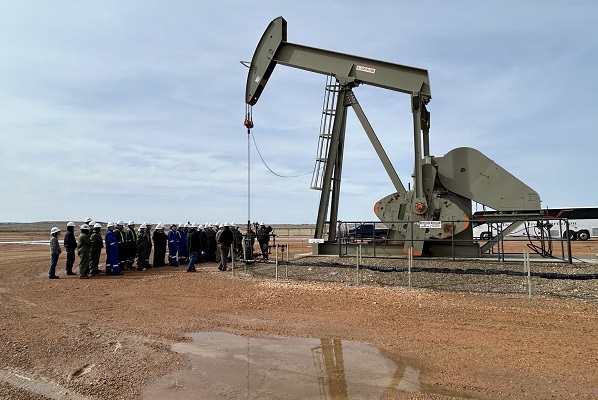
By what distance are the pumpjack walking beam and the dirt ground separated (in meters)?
5.05

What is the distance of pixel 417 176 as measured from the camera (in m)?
13.8

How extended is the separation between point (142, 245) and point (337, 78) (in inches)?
351

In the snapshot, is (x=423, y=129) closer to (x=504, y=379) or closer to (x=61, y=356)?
(x=504, y=379)

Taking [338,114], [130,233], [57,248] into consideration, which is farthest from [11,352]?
[338,114]

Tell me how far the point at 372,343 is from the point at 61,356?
3905mm

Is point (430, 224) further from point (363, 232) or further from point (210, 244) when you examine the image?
A: point (210, 244)

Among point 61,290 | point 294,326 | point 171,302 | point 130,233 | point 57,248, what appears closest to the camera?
point 294,326

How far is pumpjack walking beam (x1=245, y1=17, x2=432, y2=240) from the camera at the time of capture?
45.5 feet

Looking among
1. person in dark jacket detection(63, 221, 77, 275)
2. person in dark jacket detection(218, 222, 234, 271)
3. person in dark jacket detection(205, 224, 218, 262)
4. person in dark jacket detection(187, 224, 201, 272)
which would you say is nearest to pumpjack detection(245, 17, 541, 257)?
person in dark jacket detection(218, 222, 234, 271)

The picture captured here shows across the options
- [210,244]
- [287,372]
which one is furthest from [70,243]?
[287,372]

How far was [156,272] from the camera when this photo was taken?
14.6 m

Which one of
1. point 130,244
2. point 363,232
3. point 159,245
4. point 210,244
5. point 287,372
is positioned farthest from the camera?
point 363,232

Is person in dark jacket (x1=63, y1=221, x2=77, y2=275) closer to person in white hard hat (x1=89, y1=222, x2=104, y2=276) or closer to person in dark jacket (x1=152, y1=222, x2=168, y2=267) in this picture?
person in white hard hat (x1=89, y1=222, x2=104, y2=276)

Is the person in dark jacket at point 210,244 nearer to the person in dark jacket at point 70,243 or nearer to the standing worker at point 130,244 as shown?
the standing worker at point 130,244
